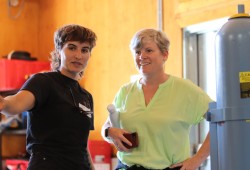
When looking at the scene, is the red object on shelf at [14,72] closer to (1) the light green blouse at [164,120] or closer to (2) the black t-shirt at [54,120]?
(1) the light green blouse at [164,120]

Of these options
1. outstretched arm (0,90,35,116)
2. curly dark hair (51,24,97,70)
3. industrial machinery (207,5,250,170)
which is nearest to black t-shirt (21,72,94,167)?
outstretched arm (0,90,35,116)

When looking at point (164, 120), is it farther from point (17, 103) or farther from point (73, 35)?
point (17, 103)

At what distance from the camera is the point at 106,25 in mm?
4504

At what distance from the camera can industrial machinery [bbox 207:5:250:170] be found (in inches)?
48.4

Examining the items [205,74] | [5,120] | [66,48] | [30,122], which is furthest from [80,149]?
[5,120]

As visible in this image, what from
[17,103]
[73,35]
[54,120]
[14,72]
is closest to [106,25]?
[14,72]

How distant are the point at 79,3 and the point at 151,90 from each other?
2.94m

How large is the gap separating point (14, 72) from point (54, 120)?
3321 millimetres

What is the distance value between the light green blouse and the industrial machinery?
73 centimetres

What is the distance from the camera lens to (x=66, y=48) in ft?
6.31

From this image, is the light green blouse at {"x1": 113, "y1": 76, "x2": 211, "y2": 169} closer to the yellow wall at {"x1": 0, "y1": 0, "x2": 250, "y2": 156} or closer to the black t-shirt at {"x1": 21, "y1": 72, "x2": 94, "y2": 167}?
the black t-shirt at {"x1": 21, "y1": 72, "x2": 94, "y2": 167}

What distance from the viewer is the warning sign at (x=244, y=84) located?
123 cm

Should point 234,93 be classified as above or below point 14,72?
below

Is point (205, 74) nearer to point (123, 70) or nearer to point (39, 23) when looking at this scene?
point (123, 70)
